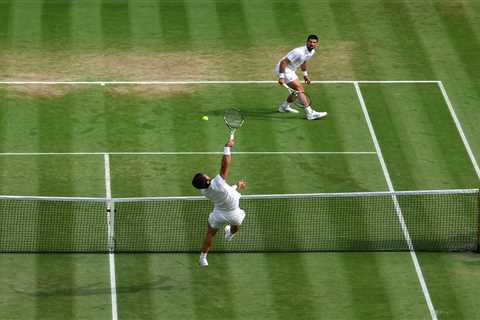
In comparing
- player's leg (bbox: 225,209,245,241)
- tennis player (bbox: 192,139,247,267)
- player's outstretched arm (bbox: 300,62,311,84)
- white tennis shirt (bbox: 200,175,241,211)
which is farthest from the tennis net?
player's outstretched arm (bbox: 300,62,311,84)

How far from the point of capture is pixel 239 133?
34.0 metres

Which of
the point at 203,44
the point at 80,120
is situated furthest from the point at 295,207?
the point at 203,44

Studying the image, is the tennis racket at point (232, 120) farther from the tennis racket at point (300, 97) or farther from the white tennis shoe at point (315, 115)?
the white tennis shoe at point (315, 115)

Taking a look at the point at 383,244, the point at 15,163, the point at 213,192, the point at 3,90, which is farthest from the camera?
the point at 3,90

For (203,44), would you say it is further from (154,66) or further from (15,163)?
(15,163)

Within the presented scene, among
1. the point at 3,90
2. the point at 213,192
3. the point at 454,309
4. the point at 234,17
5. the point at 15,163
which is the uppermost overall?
the point at 234,17

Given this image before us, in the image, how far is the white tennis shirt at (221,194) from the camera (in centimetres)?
2687

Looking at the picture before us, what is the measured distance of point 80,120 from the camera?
→ 112 ft

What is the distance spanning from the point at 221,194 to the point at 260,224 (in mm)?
3135

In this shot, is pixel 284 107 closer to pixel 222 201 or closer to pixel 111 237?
pixel 111 237

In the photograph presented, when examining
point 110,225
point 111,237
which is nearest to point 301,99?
point 110,225

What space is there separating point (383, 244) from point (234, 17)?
39.4ft

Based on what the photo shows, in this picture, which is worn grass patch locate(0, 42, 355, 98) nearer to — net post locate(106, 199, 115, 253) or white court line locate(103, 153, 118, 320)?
white court line locate(103, 153, 118, 320)

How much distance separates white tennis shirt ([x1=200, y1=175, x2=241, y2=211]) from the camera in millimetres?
26873
